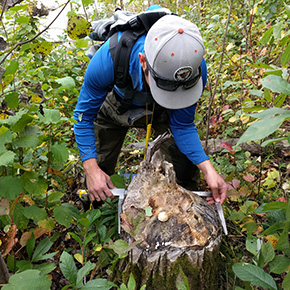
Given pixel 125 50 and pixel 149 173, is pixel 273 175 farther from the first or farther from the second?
pixel 125 50

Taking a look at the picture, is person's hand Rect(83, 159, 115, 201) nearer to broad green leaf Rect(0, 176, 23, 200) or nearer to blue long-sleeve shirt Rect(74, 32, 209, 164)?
blue long-sleeve shirt Rect(74, 32, 209, 164)

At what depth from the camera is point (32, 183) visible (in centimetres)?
136

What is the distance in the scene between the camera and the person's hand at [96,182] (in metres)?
1.91

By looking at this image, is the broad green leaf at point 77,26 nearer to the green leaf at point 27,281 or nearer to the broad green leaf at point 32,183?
the broad green leaf at point 32,183

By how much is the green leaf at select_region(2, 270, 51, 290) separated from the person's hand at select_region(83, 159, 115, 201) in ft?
3.10

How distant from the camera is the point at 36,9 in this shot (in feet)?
Result: 5.24

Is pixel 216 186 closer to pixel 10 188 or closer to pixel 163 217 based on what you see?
pixel 163 217

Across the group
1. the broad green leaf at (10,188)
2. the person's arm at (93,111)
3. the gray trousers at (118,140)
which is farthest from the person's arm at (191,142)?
the broad green leaf at (10,188)

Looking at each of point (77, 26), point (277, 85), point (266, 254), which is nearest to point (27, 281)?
point (266, 254)

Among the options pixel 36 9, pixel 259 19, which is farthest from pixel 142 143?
pixel 259 19

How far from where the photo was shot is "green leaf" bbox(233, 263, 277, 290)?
1.06 meters

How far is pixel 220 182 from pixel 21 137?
138 centimetres

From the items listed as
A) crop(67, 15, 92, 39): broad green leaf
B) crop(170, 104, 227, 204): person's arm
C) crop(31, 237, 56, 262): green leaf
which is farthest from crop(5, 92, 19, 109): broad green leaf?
crop(170, 104, 227, 204): person's arm

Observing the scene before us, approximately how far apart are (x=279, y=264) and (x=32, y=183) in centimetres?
130
